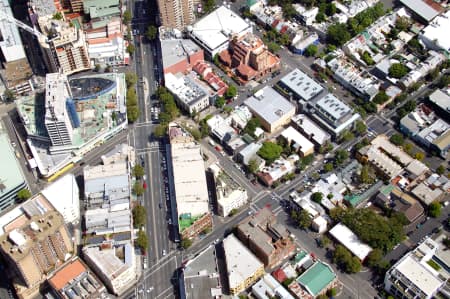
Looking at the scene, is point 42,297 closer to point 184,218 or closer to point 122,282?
point 122,282

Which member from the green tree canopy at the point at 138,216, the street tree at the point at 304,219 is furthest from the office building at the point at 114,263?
the street tree at the point at 304,219

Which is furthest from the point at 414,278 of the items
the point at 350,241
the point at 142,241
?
the point at 142,241

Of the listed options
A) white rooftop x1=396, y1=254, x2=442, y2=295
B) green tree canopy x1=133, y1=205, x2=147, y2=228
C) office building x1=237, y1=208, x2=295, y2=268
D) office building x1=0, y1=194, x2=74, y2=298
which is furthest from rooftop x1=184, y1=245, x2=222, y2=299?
white rooftop x1=396, y1=254, x2=442, y2=295

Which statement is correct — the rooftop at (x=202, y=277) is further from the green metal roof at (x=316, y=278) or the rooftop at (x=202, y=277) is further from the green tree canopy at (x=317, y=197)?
the green tree canopy at (x=317, y=197)

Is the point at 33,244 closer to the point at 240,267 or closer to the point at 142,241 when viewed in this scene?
the point at 142,241

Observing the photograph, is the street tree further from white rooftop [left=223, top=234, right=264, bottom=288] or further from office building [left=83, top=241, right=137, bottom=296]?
office building [left=83, top=241, right=137, bottom=296]

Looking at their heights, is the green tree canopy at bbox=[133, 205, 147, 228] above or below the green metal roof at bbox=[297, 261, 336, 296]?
above

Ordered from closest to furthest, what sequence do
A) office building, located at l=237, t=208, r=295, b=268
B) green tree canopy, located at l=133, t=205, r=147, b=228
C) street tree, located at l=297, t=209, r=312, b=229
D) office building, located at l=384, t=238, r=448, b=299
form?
office building, located at l=384, t=238, r=448, b=299, office building, located at l=237, t=208, r=295, b=268, street tree, located at l=297, t=209, r=312, b=229, green tree canopy, located at l=133, t=205, r=147, b=228
